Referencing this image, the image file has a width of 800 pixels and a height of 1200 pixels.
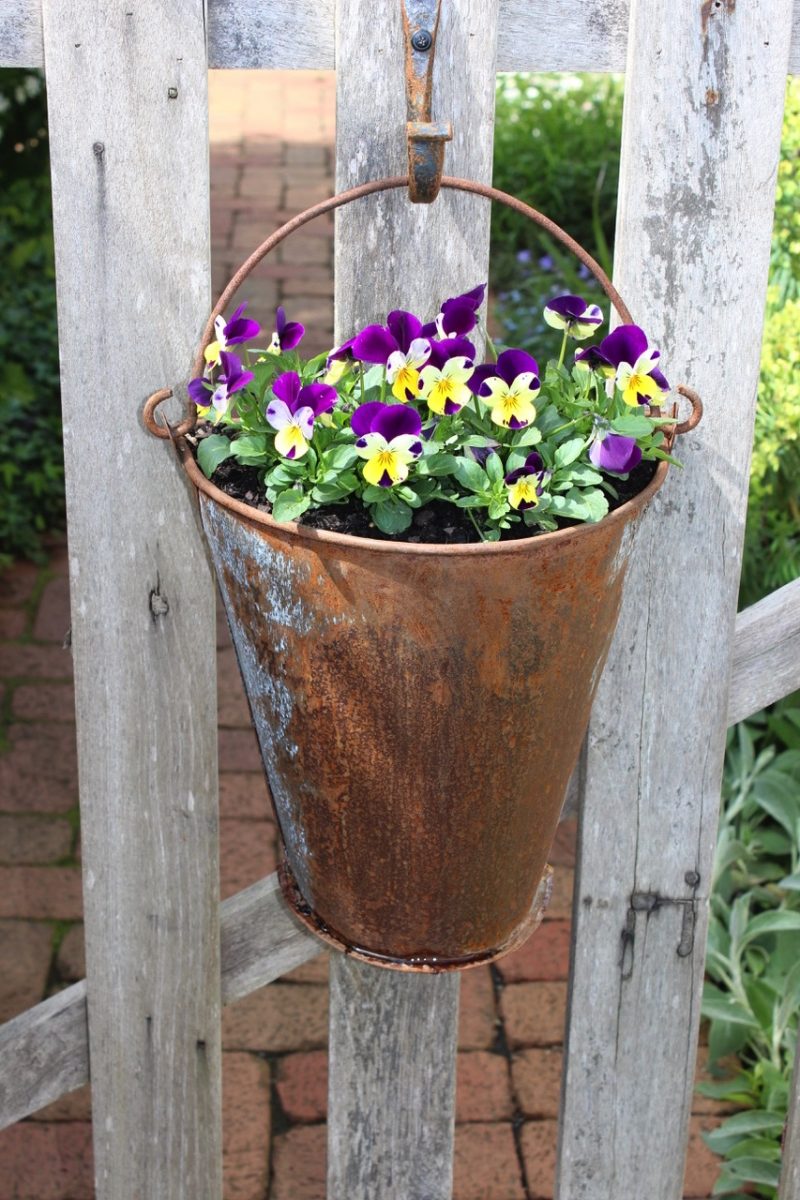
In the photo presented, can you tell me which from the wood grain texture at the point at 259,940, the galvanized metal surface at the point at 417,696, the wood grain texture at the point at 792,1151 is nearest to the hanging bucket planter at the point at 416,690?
the galvanized metal surface at the point at 417,696

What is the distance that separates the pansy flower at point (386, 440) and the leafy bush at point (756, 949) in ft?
4.98

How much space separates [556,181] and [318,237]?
1.18 metres

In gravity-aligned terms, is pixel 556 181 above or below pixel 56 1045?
above

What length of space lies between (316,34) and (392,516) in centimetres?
48

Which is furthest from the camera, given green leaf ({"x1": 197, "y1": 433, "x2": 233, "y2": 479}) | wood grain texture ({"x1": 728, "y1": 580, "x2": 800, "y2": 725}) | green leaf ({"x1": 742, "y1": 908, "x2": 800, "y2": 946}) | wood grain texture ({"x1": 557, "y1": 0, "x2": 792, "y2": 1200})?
green leaf ({"x1": 742, "y1": 908, "x2": 800, "y2": 946})

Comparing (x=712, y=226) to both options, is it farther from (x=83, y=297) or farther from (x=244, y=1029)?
(x=244, y=1029)

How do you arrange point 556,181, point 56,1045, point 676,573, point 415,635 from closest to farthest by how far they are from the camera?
point 415,635 < point 676,573 < point 56,1045 < point 556,181

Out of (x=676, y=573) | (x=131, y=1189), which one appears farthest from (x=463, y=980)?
(x=676, y=573)

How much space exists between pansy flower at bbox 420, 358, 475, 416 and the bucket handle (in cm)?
14

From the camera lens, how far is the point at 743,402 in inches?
60.9

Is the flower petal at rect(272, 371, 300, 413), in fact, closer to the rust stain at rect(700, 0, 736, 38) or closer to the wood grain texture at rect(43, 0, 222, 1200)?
the wood grain texture at rect(43, 0, 222, 1200)

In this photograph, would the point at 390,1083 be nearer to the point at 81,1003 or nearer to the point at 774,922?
the point at 81,1003

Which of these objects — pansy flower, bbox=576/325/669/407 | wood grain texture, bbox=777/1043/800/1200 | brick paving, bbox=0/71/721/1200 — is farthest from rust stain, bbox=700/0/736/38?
wood grain texture, bbox=777/1043/800/1200

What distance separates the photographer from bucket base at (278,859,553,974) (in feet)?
4.91
